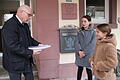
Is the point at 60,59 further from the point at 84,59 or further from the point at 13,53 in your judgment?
the point at 13,53

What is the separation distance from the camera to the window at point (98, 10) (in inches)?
253

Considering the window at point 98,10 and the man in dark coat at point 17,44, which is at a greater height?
the window at point 98,10

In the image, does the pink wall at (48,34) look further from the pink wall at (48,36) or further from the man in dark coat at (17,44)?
the man in dark coat at (17,44)

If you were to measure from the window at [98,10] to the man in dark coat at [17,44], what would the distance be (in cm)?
309

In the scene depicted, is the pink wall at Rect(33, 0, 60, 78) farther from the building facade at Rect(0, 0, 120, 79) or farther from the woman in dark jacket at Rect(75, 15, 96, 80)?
the woman in dark jacket at Rect(75, 15, 96, 80)

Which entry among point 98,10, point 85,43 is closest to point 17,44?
point 85,43

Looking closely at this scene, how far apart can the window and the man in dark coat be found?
Result: 3.09 meters

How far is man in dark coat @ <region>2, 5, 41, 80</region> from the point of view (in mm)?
3414

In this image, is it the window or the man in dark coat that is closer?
the man in dark coat

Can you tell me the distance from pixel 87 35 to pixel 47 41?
1.32m

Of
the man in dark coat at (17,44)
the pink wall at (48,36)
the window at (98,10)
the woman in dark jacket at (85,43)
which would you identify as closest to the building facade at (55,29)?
the pink wall at (48,36)

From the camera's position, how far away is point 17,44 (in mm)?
3428

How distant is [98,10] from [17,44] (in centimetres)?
358

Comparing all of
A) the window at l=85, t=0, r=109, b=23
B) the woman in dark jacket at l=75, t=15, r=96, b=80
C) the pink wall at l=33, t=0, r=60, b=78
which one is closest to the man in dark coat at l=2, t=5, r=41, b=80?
the woman in dark jacket at l=75, t=15, r=96, b=80
